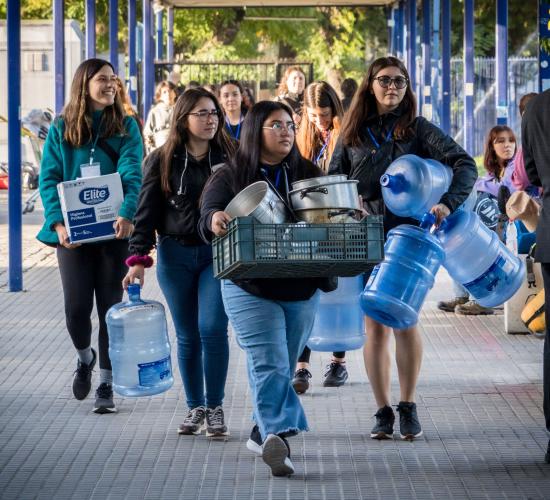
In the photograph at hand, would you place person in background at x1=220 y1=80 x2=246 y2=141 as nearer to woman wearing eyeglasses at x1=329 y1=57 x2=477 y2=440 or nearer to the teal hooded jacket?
the teal hooded jacket

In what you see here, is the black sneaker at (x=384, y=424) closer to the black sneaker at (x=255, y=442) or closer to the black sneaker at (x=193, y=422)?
the black sneaker at (x=255, y=442)

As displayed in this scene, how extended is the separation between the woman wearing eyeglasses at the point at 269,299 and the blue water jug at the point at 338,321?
6.82 ft

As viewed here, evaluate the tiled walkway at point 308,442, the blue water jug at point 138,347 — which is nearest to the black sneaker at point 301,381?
the tiled walkway at point 308,442

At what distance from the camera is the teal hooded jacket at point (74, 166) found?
771 cm

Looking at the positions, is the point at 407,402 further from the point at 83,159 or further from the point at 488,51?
the point at 488,51

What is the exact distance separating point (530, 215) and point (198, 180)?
5.75ft

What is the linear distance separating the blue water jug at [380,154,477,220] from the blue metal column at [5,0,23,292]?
695 cm

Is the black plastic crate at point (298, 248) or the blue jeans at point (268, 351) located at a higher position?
the black plastic crate at point (298, 248)

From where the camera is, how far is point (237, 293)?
628 cm

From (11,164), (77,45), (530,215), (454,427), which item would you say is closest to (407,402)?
(454,427)

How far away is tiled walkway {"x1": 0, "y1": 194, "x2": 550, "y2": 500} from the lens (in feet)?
20.4

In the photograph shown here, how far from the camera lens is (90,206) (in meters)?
7.61

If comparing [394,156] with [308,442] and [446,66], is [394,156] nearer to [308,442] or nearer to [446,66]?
[308,442]

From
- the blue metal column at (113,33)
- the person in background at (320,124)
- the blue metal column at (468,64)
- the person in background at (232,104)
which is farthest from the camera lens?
the blue metal column at (113,33)
